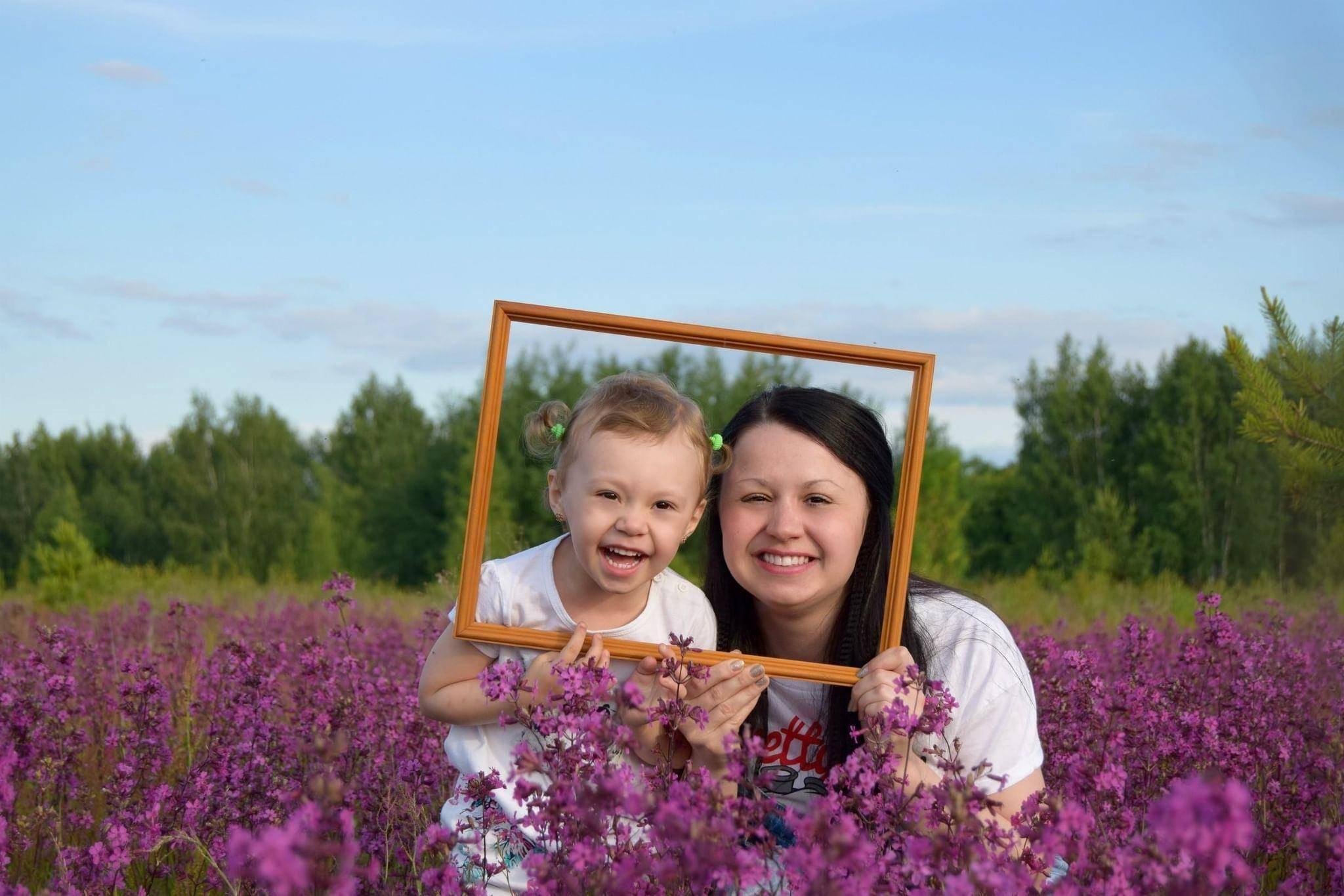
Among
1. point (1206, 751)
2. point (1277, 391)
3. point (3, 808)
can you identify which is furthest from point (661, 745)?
point (1277, 391)

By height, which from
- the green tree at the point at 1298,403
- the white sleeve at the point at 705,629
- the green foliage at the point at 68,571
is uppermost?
the green tree at the point at 1298,403

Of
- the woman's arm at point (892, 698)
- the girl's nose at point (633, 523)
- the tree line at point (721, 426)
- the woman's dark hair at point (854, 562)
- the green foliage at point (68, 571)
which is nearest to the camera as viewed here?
the woman's arm at point (892, 698)

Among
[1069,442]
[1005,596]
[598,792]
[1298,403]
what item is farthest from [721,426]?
[1069,442]

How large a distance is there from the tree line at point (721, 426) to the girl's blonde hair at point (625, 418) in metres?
0.24

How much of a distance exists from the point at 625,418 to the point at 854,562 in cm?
85

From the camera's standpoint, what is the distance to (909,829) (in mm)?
2455

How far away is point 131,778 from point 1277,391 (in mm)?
6975

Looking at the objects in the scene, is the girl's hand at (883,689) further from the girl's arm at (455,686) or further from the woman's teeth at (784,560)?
the girl's arm at (455,686)

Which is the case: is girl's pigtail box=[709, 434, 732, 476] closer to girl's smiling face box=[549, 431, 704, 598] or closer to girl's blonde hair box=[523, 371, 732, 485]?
girl's blonde hair box=[523, 371, 732, 485]

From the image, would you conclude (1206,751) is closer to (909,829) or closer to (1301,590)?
(909,829)

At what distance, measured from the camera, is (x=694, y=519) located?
139 inches

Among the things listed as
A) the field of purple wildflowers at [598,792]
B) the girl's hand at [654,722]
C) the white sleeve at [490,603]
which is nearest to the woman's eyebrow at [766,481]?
the girl's hand at [654,722]

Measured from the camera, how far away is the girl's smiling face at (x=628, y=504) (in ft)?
11.0

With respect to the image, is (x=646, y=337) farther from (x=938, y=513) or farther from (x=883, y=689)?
(x=938, y=513)
